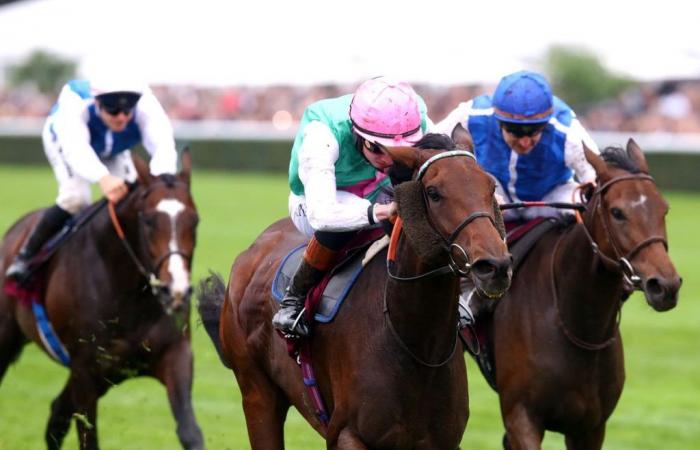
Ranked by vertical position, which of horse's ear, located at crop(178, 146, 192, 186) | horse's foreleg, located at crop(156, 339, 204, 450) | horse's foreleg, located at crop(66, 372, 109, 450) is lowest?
horse's foreleg, located at crop(66, 372, 109, 450)

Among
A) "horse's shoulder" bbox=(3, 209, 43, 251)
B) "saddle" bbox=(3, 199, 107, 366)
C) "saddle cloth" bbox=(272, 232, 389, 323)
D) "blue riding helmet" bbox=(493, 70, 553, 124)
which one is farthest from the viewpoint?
"horse's shoulder" bbox=(3, 209, 43, 251)

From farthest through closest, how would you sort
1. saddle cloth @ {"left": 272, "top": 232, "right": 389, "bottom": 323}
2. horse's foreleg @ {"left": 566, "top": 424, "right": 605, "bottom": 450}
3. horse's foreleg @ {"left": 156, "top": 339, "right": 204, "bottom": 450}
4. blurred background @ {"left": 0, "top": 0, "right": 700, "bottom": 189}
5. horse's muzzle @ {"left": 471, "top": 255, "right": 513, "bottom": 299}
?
blurred background @ {"left": 0, "top": 0, "right": 700, "bottom": 189}
horse's foreleg @ {"left": 156, "top": 339, "right": 204, "bottom": 450}
horse's foreleg @ {"left": 566, "top": 424, "right": 605, "bottom": 450}
saddle cloth @ {"left": 272, "top": 232, "right": 389, "bottom": 323}
horse's muzzle @ {"left": 471, "top": 255, "right": 513, "bottom": 299}

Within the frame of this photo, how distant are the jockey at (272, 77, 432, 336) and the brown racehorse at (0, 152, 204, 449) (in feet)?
5.17

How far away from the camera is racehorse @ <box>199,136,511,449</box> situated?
4285 millimetres

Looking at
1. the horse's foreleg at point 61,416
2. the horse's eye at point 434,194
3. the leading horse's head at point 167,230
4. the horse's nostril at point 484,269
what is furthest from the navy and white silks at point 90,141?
the horse's nostril at point 484,269

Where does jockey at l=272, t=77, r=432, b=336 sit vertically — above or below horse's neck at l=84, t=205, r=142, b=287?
above

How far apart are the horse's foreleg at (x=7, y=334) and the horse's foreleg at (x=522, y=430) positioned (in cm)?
359

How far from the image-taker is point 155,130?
7.64 metres

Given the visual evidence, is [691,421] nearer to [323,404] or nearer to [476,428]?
[476,428]

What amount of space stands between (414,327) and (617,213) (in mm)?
1368

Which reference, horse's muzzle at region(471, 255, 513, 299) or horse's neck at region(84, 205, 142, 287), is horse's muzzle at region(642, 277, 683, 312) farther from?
horse's neck at region(84, 205, 142, 287)

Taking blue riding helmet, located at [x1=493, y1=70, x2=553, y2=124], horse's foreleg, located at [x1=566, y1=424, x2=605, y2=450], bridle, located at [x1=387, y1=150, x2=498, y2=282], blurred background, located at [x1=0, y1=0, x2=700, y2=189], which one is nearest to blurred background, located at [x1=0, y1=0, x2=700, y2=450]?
blurred background, located at [x1=0, y1=0, x2=700, y2=189]

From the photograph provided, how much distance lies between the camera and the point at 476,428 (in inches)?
331

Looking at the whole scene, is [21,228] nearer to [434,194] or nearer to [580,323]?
[580,323]
